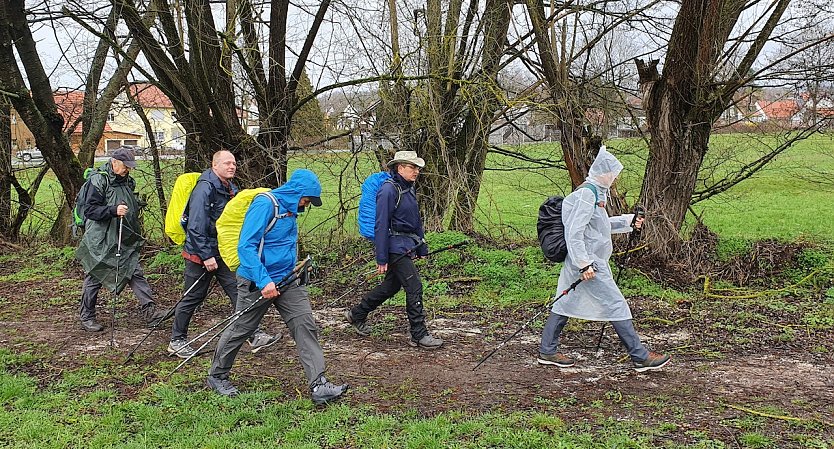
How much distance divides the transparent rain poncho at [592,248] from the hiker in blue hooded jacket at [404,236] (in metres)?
1.42

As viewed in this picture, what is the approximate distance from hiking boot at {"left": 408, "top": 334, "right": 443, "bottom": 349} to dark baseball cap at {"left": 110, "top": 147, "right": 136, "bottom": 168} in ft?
11.0

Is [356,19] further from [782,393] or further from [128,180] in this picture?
[782,393]

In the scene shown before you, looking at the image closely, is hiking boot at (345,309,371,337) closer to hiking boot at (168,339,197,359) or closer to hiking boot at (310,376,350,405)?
hiking boot at (168,339,197,359)

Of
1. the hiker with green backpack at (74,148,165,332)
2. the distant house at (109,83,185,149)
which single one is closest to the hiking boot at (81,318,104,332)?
the hiker with green backpack at (74,148,165,332)

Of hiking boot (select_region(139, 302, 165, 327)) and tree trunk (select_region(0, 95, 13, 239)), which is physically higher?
tree trunk (select_region(0, 95, 13, 239))

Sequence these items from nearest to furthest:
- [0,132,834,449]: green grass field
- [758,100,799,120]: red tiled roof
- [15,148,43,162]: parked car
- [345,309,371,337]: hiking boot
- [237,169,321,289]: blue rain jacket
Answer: [0,132,834,449]: green grass field, [237,169,321,289]: blue rain jacket, [345,309,371,337]: hiking boot, [758,100,799,120]: red tiled roof, [15,148,43,162]: parked car

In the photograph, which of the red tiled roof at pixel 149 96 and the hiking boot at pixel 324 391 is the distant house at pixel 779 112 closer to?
the hiking boot at pixel 324 391

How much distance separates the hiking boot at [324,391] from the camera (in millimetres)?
5234

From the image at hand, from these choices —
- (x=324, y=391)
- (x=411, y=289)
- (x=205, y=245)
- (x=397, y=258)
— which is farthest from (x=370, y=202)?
(x=324, y=391)

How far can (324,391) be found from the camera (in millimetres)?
5262

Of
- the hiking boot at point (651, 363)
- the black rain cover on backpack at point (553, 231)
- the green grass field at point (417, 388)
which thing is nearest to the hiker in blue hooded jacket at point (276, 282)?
the green grass field at point (417, 388)

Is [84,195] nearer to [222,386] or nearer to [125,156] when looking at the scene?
[125,156]

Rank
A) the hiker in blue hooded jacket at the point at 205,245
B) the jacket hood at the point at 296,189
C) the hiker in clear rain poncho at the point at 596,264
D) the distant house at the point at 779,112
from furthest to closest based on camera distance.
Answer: the distant house at the point at 779,112, the hiker in blue hooded jacket at the point at 205,245, the hiker in clear rain poncho at the point at 596,264, the jacket hood at the point at 296,189

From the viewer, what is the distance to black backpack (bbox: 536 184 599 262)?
5.93 metres
